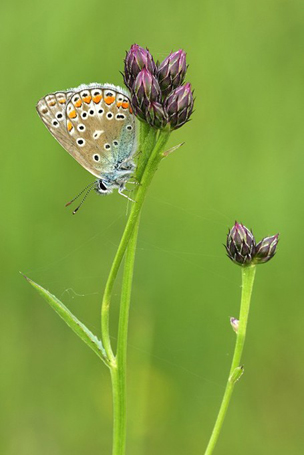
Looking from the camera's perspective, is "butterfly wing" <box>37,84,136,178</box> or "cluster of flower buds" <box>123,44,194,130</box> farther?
"butterfly wing" <box>37,84,136,178</box>

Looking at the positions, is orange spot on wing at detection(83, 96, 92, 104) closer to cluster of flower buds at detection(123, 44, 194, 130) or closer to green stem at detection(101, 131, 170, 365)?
cluster of flower buds at detection(123, 44, 194, 130)

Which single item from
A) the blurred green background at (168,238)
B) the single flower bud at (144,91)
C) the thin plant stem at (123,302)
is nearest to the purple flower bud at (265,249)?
the thin plant stem at (123,302)

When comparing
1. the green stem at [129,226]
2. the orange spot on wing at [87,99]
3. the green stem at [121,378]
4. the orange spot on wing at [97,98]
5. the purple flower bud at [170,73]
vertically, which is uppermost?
the purple flower bud at [170,73]

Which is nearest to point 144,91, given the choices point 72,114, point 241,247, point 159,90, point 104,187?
point 159,90

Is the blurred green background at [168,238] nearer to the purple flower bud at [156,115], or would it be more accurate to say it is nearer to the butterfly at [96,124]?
the butterfly at [96,124]

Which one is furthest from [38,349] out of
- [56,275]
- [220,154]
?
[220,154]

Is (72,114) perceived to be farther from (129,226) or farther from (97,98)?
(129,226)

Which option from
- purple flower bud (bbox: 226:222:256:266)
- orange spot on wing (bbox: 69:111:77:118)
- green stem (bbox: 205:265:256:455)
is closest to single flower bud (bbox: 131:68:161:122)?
orange spot on wing (bbox: 69:111:77:118)
